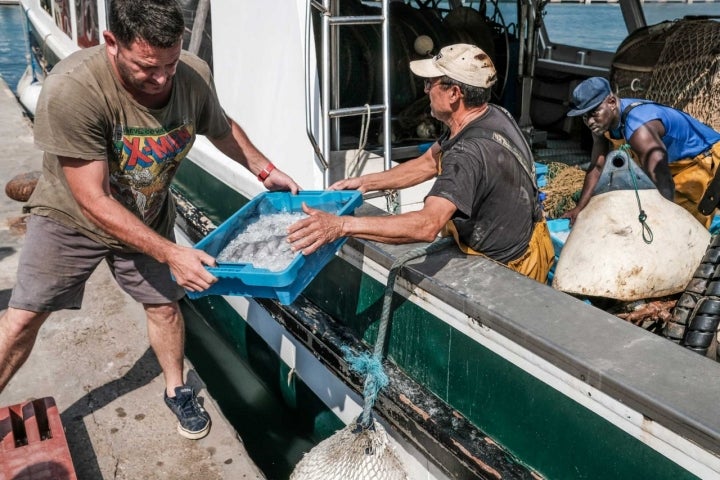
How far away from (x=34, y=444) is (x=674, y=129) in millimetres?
3500

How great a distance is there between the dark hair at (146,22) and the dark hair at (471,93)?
1060 mm

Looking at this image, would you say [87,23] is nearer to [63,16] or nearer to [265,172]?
[63,16]

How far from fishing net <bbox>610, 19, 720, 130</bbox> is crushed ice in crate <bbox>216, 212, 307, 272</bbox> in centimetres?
356

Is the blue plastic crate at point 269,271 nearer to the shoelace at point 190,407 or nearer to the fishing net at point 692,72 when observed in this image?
the shoelace at point 190,407

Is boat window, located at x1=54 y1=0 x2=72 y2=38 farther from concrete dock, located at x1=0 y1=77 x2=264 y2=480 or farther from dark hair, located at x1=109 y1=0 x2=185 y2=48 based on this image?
dark hair, located at x1=109 y1=0 x2=185 y2=48

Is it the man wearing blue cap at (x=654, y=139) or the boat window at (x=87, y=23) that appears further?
the boat window at (x=87, y=23)

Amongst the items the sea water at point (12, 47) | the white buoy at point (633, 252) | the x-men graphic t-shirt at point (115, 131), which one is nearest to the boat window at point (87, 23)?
the x-men graphic t-shirt at point (115, 131)

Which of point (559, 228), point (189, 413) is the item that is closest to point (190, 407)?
point (189, 413)

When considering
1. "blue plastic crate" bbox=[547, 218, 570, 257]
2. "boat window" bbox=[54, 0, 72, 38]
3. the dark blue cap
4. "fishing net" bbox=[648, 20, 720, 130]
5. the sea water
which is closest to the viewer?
the dark blue cap

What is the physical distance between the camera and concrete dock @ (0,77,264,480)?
10.1 ft

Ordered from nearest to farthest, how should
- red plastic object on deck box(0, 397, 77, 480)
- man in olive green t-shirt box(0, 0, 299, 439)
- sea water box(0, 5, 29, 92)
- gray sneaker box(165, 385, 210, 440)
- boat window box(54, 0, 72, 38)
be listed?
man in olive green t-shirt box(0, 0, 299, 439) → red plastic object on deck box(0, 397, 77, 480) → gray sneaker box(165, 385, 210, 440) → boat window box(54, 0, 72, 38) → sea water box(0, 5, 29, 92)

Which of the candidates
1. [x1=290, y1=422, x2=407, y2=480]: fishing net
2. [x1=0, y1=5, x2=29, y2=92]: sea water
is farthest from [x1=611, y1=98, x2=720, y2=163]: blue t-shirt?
[x1=0, y1=5, x2=29, y2=92]: sea water

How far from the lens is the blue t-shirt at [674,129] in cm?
354

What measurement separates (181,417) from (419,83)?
3198 mm
